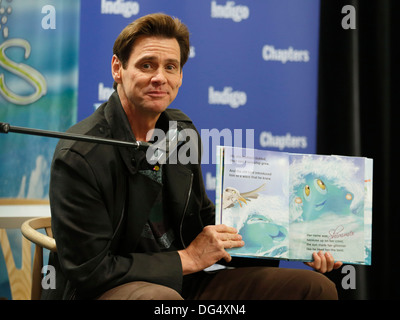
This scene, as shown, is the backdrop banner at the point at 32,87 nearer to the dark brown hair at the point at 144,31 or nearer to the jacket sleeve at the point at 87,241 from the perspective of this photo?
the dark brown hair at the point at 144,31

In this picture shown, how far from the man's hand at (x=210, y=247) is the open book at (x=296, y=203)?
0.03 metres

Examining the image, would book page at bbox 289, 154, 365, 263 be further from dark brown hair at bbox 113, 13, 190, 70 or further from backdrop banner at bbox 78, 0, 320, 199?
backdrop banner at bbox 78, 0, 320, 199

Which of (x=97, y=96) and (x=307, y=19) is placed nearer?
(x=97, y=96)

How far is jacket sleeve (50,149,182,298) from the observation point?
3.79 feet

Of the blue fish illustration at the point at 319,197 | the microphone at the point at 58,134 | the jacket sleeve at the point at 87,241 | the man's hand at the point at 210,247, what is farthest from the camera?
the blue fish illustration at the point at 319,197

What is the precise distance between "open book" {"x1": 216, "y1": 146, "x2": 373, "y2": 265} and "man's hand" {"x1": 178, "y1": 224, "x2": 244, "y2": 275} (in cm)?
3

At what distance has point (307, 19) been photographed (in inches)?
112

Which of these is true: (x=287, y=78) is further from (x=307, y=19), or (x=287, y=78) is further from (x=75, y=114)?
(x=75, y=114)

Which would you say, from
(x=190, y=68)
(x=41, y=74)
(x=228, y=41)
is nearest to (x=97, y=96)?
(x=41, y=74)

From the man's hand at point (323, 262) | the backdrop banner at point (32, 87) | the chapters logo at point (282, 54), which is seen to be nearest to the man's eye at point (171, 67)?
the man's hand at point (323, 262)

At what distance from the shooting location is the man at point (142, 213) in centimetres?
117
